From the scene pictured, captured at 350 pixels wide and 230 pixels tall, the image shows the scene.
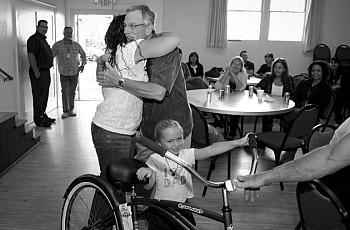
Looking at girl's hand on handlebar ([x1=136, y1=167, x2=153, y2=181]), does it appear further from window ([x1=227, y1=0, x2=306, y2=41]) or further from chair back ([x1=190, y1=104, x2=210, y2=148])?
window ([x1=227, y1=0, x2=306, y2=41])

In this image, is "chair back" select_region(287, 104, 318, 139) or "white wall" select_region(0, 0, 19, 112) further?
"white wall" select_region(0, 0, 19, 112)

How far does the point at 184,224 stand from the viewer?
1507mm

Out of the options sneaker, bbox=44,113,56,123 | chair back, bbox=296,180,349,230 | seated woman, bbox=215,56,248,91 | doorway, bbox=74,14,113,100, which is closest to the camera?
chair back, bbox=296,180,349,230

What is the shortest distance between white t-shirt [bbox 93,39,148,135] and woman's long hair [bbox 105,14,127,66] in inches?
1.1

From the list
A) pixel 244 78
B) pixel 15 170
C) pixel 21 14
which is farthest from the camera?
pixel 21 14

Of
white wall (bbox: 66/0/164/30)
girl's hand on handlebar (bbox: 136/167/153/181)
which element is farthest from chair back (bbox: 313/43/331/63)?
girl's hand on handlebar (bbox: 136/167/153/181)

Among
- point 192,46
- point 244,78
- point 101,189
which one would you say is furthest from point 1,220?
point 192,46

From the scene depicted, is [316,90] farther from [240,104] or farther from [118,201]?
[118,201]

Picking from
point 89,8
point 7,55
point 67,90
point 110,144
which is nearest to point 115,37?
point 110,144

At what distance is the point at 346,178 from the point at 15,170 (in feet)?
11.1

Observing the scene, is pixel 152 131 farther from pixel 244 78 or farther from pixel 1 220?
pixel 244 78

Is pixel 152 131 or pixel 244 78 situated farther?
pixel 244 78

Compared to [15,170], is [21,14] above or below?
above

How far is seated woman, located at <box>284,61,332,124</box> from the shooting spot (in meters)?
4.50
